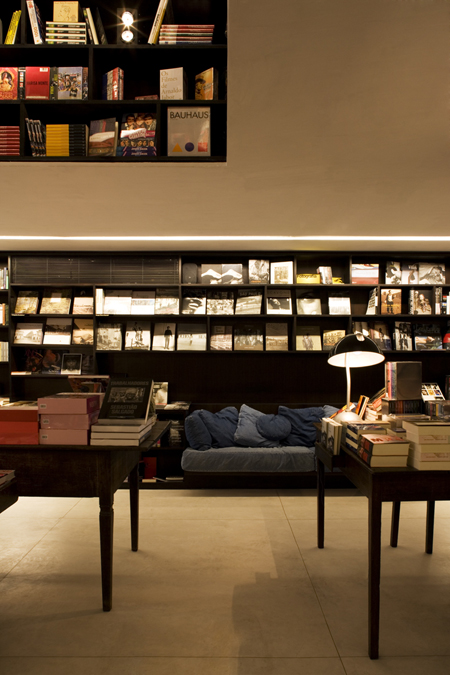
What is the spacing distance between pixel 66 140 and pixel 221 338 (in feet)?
9.39

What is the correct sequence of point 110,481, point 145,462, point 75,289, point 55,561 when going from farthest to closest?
1. point 75,289
2. point 145,462
3. point 55,561
4. point 110,481

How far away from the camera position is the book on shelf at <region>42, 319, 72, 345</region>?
4.86 meters

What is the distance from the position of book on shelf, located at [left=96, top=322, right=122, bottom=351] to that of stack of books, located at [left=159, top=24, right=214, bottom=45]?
10.2ft

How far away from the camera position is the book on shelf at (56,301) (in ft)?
16.0

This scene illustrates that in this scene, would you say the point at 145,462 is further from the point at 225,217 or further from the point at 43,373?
the point at 225,217

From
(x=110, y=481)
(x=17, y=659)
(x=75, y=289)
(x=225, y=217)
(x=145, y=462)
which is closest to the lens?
(x=17, y=659)

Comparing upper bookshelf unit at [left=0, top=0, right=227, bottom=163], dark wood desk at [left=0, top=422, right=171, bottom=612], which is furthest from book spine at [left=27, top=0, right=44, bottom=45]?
dark wood desk at [left=0, top=422, right=171, bottom=612]

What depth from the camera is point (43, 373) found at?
189 inches

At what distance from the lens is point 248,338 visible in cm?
489

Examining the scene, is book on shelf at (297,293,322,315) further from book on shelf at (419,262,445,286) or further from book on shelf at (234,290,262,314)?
book on shelf at (419,262,445,286)

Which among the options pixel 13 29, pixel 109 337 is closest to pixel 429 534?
pixel 109 337

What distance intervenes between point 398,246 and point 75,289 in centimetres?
396

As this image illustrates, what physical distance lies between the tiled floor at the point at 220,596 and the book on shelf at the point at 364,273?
2.60m

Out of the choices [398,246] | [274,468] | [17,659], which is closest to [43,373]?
[274,468]
